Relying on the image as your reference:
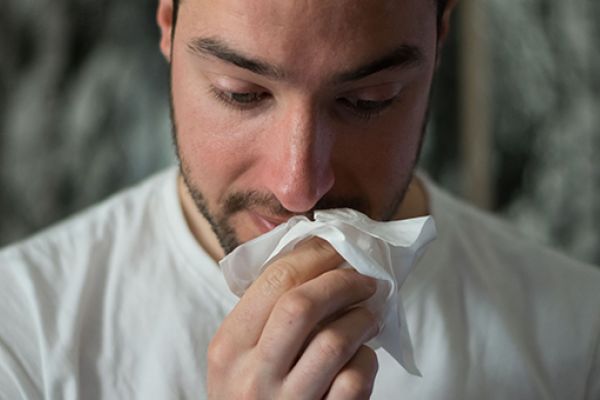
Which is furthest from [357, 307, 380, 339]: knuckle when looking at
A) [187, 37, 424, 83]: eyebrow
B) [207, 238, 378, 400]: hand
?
[187, 37, 424, 83]: eyebrow

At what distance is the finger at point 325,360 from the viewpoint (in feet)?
2.56

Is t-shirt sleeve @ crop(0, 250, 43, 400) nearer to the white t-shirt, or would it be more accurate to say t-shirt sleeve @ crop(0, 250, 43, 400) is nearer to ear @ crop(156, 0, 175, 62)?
the white t-shirt

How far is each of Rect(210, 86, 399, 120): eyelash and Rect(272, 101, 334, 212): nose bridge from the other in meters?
0.04

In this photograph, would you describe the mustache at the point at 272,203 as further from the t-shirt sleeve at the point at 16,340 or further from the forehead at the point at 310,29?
the t-shirt sleeve at the point at 16,340

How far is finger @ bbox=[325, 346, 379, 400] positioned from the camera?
2.56 ft

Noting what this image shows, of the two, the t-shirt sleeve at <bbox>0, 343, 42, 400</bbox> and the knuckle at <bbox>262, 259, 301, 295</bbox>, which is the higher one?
the knuckle at <bbox>262, 259, 301, 295</bbox>

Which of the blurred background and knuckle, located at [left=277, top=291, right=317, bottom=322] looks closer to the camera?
knuckle, located at [left=277, top=291, right=317, bottom=322]

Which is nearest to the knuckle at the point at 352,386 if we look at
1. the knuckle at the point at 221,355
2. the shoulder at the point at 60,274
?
the knuckle at the point at 221,355

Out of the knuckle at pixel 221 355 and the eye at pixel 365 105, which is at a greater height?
the eye at pixel 365 105

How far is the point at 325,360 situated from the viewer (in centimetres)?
78

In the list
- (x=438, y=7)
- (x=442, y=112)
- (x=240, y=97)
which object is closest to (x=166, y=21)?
(x=240, y=97)

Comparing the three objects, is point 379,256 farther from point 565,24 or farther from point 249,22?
point 565,24

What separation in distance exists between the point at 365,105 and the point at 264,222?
0.16 metres

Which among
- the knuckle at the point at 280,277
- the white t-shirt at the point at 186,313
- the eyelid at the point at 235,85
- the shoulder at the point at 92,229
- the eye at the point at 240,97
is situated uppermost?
the eyelid at the point at 235,85
